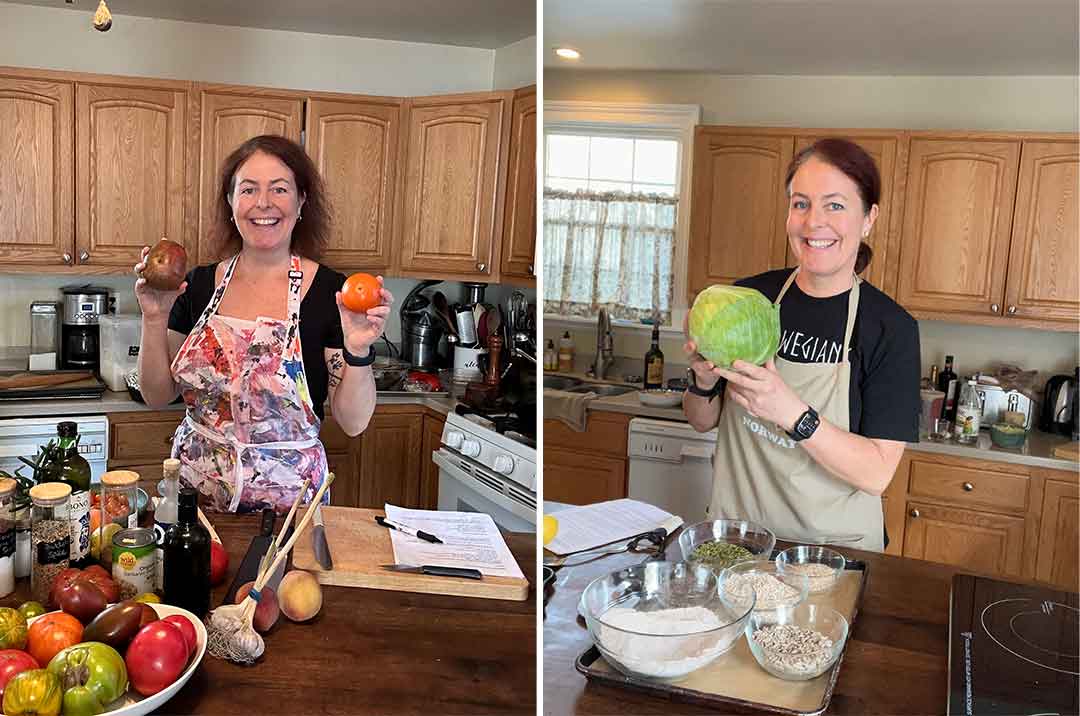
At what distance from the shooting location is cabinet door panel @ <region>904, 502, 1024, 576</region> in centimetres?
169

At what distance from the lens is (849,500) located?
107 cm

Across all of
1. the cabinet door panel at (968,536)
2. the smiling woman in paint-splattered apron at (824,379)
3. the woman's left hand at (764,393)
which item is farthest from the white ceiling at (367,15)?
the cabinet door panel at (968,536)

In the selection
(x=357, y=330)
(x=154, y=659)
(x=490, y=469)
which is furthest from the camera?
(x=357, y=330)

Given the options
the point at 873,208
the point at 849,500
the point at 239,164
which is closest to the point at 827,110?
the point at 873,208

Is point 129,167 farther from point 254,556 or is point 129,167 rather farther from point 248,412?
point 254,556

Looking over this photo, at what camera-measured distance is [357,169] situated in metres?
1.23

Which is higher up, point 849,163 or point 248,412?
point 849,163

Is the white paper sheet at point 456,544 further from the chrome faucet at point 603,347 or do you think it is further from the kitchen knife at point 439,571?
the chrome faucet at point 603,347

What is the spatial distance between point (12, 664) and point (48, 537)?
0.17 metres

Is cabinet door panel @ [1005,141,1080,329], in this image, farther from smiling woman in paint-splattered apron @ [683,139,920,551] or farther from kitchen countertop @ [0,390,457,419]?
kitchen countertop @ [0,390,457,419]

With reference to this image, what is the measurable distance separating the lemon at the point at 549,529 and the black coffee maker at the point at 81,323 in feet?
3.01

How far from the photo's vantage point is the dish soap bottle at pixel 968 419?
5.70 feet

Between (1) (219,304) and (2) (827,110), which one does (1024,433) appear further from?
(1) (219,304)

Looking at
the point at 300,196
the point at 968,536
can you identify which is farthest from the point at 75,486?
the point at 968,536
